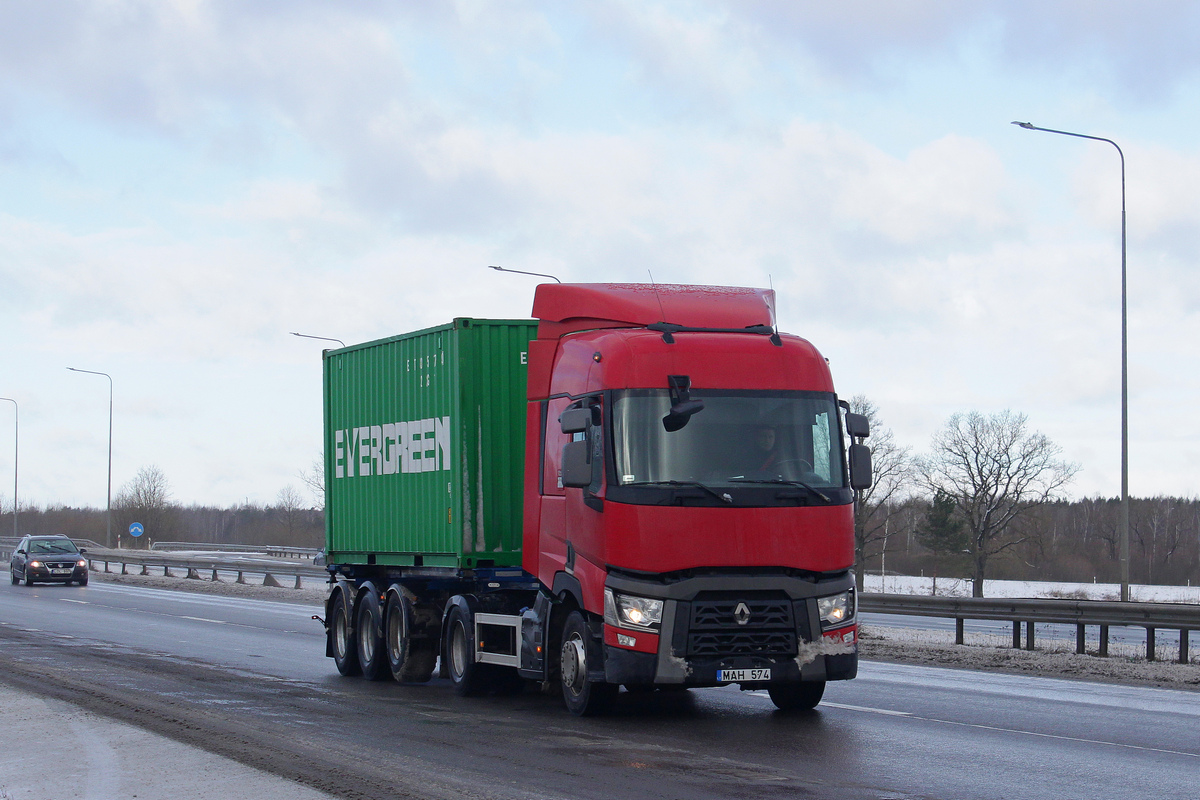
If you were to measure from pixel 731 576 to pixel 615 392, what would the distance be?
70.3 inches

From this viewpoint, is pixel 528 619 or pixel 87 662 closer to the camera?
pixel 528 619

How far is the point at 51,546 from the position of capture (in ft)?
155

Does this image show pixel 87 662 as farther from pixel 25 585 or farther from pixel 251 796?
pixel 25 585

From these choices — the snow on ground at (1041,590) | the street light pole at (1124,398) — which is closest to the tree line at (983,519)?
the snow on ground at (1041,590)

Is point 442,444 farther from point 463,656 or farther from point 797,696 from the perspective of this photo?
point 797,696

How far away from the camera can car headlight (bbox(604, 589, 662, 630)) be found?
413 inches

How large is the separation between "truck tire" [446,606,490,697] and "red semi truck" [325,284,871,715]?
0.03 metres

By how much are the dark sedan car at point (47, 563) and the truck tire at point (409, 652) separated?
34.9 meters

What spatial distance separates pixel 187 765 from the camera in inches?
358

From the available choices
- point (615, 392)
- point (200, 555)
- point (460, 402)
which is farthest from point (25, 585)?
point (615, 392)

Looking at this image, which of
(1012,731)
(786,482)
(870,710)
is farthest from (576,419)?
(1012,731)

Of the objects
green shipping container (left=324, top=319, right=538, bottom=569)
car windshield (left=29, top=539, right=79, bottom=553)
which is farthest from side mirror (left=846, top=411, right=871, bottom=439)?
car windshield (left=29, top=539, right=79, bottom=553)

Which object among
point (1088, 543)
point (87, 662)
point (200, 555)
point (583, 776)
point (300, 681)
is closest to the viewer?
point (583, 776)

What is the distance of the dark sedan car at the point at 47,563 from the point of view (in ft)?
150
